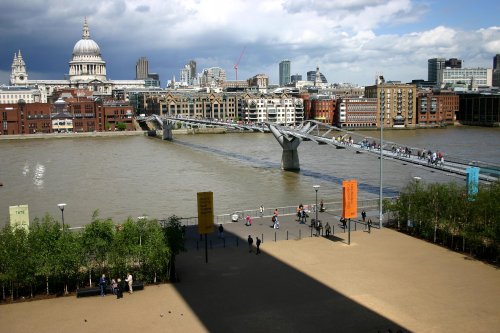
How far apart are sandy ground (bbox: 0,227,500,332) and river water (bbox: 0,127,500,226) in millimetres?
10009

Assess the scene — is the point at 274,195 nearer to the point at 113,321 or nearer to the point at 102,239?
the point at 102,239

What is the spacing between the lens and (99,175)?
121 feet

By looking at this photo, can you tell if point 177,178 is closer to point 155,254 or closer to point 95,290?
point 155,254

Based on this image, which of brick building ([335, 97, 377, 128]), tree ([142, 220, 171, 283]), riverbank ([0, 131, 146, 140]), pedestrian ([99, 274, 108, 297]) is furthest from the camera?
brick building ([335, 97, 377, 128])

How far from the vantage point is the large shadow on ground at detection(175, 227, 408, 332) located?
10.5 m

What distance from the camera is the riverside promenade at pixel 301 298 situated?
1058cm

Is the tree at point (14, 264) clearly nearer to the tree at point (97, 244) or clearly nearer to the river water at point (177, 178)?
the tree at point (97, 244)

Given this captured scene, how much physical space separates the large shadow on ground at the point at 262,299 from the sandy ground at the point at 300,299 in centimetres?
2

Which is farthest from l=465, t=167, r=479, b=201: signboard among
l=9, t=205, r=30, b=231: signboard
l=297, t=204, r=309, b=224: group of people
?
l=9, t=205, r=30, b=231: signboard

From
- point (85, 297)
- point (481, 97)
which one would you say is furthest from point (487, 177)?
point (481, 97)

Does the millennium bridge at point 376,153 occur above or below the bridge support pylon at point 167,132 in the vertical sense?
above

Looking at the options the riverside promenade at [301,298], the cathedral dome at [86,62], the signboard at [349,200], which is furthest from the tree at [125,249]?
the cathedral dome at [86,62]

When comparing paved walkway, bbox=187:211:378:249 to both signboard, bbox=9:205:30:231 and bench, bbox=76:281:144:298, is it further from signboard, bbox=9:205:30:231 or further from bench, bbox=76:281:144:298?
signboard, bbox=9:205:30:231

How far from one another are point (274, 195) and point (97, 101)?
2637 inches
